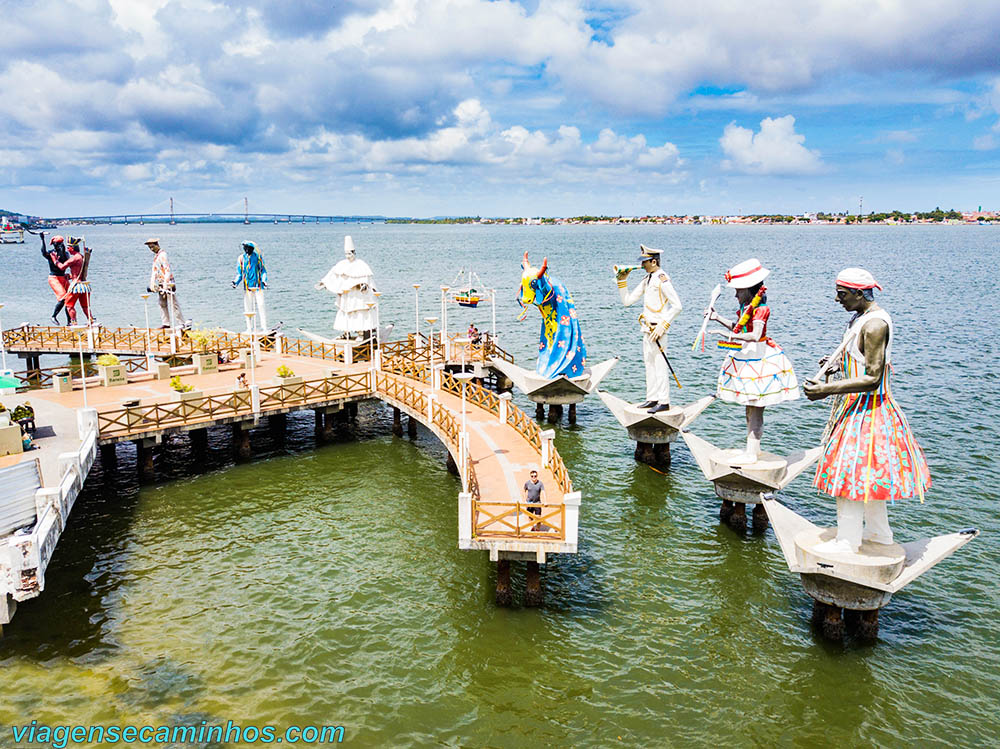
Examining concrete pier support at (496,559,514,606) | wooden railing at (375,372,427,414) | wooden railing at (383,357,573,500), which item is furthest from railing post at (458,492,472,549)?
wooden railing at (375,372,427,414)

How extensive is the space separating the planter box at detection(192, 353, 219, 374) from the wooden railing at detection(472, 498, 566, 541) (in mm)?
19647

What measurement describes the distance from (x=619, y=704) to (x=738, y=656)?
3.38 m

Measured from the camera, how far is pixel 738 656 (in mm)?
16844

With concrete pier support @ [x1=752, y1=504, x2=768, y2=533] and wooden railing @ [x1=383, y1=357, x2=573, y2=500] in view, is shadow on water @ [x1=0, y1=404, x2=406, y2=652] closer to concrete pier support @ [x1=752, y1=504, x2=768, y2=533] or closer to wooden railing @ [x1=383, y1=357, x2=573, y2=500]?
wooden railing @ [x1=383, y1=357, x2=573, y2=500]

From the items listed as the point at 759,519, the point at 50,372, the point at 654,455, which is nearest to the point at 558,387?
the point at 654,455

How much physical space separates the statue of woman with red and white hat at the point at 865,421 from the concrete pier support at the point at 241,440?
20873mm

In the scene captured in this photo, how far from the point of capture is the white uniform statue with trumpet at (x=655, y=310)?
81.7 ft

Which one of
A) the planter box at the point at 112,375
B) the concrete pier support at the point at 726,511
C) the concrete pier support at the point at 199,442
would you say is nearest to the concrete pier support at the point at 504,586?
the concrete pier support at the point at 726,511

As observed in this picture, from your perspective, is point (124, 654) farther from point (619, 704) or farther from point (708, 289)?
point (708, 289)

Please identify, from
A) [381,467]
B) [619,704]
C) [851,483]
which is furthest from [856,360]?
[381,467]

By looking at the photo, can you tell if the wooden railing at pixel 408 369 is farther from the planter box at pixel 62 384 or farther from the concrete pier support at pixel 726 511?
the concrete pier support at pixel 726 511

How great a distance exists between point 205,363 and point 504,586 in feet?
67.3

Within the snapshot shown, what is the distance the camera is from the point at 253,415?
27.8 meters

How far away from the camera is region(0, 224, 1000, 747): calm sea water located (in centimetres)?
1489
